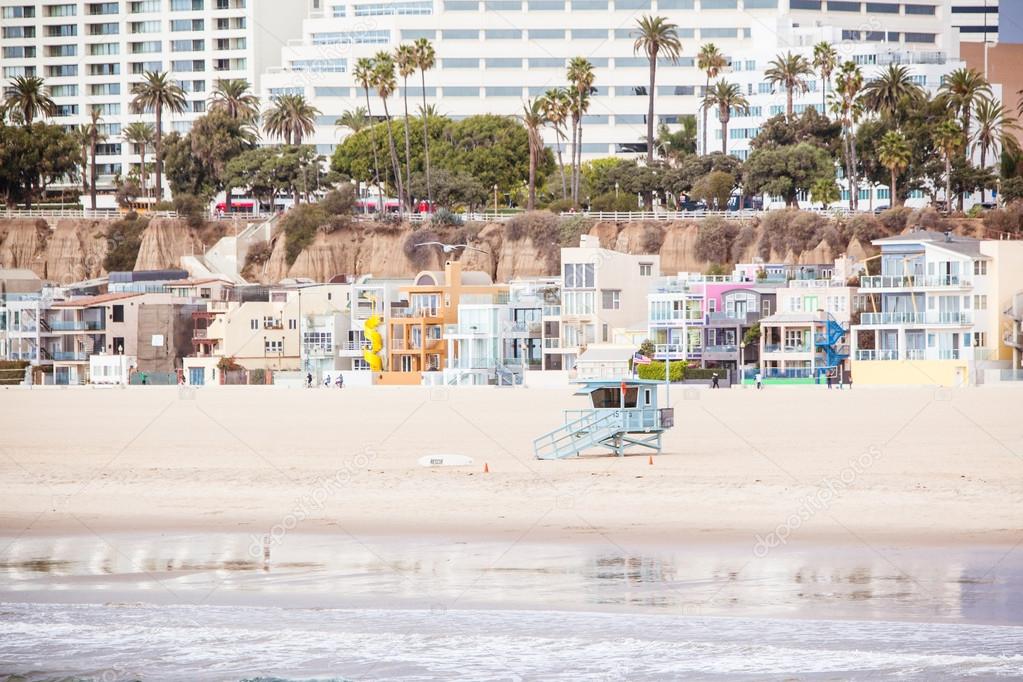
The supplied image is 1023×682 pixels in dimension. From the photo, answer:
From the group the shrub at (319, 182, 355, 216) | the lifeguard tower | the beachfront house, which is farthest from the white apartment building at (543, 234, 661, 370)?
the lifeguard tower

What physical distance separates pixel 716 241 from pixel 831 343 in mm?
24762

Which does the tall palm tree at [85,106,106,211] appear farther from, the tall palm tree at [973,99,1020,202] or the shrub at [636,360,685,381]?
the tall palm tree at [973,99,1020,202]

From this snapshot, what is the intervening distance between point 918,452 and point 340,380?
143ft

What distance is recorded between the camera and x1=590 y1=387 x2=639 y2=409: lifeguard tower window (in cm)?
3147

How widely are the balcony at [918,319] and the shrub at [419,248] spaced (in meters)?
35.2

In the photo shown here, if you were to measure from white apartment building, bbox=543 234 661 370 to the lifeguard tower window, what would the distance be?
4329 centimetres

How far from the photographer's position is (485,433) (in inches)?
1563

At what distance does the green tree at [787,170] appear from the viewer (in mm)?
100875

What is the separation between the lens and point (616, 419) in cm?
3127

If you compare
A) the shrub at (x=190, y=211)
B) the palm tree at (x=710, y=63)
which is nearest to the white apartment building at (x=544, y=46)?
the palm tree at (x=710, y=63)

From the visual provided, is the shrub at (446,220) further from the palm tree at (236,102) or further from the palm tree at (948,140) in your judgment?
the palm tree at (948,140)

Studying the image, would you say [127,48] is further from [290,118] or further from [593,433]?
[593,433]

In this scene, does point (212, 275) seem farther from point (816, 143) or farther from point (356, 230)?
point (816, 143)

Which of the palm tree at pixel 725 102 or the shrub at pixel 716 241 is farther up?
the palm tree at pixel 725 102
